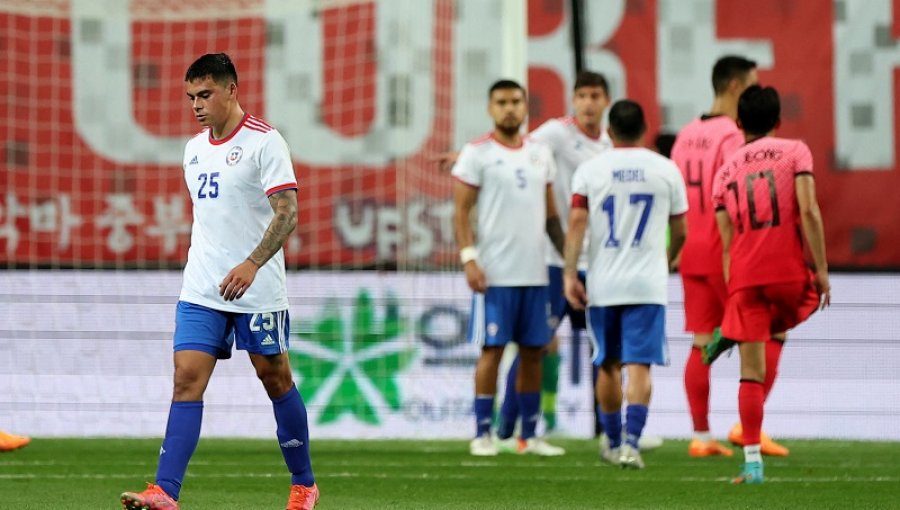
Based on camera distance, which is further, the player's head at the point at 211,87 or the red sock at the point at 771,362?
the red sock at the point at 771,362

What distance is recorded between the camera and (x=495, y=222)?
368 inches

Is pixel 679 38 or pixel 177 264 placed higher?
pixel 679 38

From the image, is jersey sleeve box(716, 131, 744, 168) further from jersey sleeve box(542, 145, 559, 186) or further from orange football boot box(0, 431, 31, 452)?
orange football boot box(0, 431, 31, 452)

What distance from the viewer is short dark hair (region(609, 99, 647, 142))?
8.55 meters

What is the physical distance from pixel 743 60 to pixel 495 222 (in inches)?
59.6

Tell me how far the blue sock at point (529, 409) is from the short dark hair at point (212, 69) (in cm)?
359

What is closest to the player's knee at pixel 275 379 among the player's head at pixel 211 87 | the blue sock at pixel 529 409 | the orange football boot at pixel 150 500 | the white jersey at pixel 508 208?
the orange football boot at pixel 150 500

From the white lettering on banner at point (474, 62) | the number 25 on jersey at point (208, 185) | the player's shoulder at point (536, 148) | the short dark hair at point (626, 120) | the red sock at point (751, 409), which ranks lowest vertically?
the red sock at point (751, 409)

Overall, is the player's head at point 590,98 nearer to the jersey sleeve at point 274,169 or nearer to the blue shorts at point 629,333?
the blue shorts at point 629,333

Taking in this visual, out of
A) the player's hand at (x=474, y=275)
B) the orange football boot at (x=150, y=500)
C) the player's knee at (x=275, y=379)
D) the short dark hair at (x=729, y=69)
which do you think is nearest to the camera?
the orange football boot at (x=150, y=500)

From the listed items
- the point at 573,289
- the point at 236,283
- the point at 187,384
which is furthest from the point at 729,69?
the point at 187,384

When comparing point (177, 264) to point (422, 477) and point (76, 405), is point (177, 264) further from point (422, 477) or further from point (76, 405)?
point (422, 477)

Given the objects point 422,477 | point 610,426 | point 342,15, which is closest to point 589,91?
point 610,426

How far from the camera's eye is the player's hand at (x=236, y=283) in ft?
19.7
